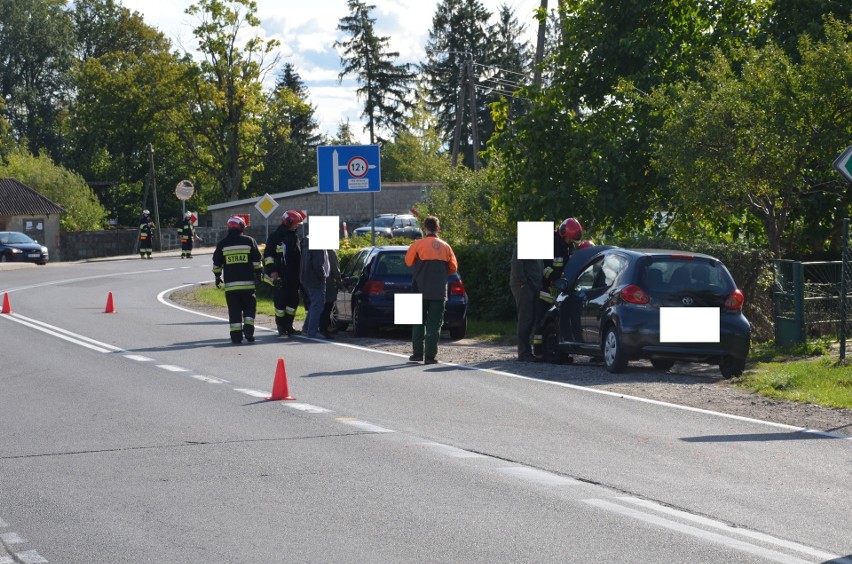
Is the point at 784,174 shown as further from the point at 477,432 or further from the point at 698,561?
the point at 698,561

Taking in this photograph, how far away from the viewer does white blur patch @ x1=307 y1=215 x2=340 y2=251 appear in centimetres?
2052

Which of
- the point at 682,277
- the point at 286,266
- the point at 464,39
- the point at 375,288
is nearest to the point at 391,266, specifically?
the point at 375,288

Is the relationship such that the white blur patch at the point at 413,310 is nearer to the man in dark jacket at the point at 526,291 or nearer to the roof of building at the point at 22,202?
the man in dark jacket at the point at 526,291

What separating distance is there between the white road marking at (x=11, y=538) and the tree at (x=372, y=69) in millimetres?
89871

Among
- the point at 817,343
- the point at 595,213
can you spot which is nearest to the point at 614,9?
the point at 595,213

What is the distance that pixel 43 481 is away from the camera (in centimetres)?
852

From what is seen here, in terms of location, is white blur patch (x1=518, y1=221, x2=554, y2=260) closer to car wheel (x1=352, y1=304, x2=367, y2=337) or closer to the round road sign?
car wheel (x1=352, y1=304, x2=367, y2=337)

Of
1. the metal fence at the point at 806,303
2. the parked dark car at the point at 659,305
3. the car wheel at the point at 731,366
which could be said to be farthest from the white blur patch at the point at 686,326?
the metal fence at the point at 806,303

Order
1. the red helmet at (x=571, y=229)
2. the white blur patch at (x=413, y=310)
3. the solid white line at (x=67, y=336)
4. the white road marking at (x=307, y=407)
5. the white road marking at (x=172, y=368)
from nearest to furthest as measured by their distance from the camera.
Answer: the white road marking at (x=307, y=407) → the white road marking at (x=172, y=368) → the white blur patch at (x=413, y=310) → the red helmet at (x=571, y=229) → the solid white line at (x=67, y=336)

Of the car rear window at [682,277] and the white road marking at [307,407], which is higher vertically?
the car rear window at [682,277]

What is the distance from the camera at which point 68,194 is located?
7275cm

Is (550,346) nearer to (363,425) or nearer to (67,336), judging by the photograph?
(363,425)

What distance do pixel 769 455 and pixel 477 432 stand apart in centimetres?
231

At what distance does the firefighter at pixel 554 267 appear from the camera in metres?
17.2
